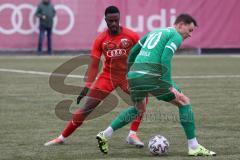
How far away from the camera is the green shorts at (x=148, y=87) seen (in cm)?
1026

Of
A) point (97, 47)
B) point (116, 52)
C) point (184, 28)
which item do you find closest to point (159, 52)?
point (184, 28)

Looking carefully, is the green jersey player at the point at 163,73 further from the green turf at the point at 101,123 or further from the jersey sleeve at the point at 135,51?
the green turf at the point at 101,123

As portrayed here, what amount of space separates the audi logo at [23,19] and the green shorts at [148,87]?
1937 cm

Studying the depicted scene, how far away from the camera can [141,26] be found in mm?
30641

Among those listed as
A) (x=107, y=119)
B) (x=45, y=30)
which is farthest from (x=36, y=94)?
(x=45, y=30)

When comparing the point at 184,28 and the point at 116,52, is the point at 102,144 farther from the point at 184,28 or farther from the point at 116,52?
the point at 184,28

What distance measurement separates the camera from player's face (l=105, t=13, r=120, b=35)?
10.9 m

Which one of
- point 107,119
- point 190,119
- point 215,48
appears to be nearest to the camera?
point 190,119

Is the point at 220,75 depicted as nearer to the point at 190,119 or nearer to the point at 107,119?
the point at 107,119

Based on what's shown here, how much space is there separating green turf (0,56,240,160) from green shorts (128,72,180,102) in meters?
0.78

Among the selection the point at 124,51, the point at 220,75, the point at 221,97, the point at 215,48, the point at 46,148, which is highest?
the point at 124,51

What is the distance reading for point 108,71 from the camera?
37.7 ft

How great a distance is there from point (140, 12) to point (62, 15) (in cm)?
313

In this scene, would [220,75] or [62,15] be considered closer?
[220,75]
